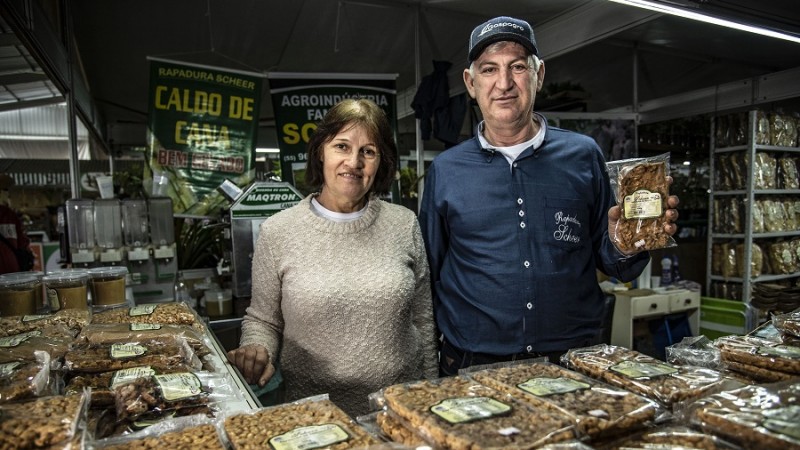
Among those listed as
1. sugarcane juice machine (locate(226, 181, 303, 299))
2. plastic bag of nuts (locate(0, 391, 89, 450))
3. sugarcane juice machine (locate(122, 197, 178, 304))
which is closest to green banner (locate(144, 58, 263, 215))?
sugarcane juice machine (locate(122, 197, 178, 304))

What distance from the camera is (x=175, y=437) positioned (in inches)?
33.6

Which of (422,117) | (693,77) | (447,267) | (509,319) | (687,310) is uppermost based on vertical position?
(693,77)

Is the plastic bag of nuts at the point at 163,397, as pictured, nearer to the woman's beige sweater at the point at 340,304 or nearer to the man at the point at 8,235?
the woman's beige sweater at the point at 340,304

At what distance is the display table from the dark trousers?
3.21 m

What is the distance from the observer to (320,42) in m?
5.22

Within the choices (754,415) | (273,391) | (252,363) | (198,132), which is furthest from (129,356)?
(198,132)

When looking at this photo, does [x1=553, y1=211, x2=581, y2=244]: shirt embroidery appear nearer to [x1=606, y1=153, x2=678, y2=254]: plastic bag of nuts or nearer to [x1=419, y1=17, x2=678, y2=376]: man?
[x1=419, y1=17, x2=678, y2=376]: man

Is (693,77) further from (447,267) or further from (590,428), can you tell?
(590,428)

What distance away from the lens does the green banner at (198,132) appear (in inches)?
152

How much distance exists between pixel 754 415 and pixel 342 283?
1.20m

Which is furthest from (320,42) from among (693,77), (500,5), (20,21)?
(693,77)

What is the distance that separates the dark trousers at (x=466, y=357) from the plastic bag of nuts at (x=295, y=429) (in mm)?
928

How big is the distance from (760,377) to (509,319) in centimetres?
76

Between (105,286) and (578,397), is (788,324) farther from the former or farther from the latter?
(105,286)
